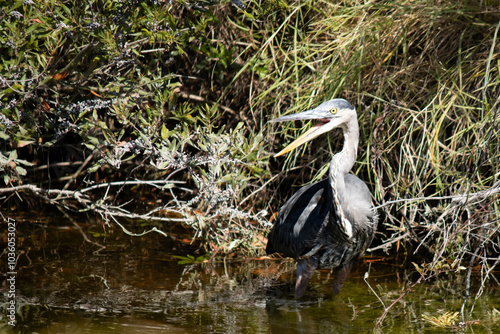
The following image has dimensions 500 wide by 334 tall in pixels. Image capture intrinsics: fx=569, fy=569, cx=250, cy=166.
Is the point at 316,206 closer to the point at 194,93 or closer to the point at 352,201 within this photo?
the point at 352,201

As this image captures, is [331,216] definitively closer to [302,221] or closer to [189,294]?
[302,221]

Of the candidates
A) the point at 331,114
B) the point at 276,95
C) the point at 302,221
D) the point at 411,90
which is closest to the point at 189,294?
the point at 302,221

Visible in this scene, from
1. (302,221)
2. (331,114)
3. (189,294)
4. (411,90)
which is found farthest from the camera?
(411,90)

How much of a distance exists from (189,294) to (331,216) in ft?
3.56

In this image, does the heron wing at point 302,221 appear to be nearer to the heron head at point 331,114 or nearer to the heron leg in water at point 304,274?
the heron leg in water at point 304,274

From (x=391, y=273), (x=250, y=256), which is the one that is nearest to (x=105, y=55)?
(x=250, y=256)

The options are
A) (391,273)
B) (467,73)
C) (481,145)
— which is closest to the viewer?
(481,145)

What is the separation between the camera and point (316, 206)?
3.88 metres

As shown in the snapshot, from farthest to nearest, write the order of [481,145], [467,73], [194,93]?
[194,93], [467,73], [481,145]

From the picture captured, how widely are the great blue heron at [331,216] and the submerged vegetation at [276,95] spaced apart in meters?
0.23

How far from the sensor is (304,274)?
3834 mm

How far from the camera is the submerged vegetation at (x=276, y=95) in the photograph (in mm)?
3516

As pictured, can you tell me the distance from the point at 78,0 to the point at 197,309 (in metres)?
2.05

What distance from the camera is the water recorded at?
10.9 feet
